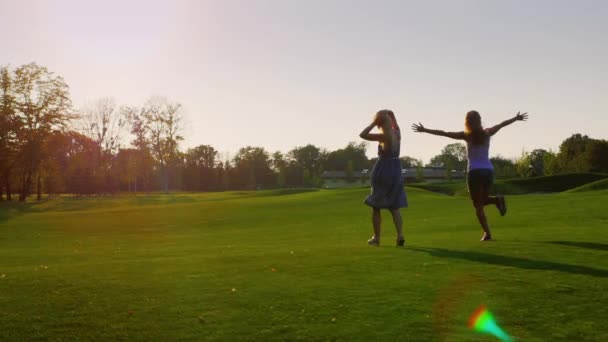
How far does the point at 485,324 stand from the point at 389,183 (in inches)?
232

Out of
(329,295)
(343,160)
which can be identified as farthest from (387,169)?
(343,160)

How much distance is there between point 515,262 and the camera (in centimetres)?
842

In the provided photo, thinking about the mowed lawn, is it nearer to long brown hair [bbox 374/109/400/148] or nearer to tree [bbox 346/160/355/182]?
long brown hair [bbox 374/109/400/148]

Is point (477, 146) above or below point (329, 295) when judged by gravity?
above

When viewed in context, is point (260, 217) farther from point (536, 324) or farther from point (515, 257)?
point (536, 324)

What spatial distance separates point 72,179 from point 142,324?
99.4 metres

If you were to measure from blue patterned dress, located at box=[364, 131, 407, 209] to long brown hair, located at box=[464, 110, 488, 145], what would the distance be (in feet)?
4.79

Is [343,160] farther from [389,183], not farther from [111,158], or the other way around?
[389,183]

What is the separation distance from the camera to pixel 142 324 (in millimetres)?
5684

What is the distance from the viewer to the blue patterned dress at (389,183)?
11.2m

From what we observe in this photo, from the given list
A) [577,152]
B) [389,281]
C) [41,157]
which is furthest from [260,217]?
[577,152]

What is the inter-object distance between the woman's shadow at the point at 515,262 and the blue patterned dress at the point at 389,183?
1394 millimetres

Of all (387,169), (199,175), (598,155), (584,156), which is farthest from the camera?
(199,175)

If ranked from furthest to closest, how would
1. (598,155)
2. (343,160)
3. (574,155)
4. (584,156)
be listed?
(343,160)
(574,155)
(584,156)
(598,155)
